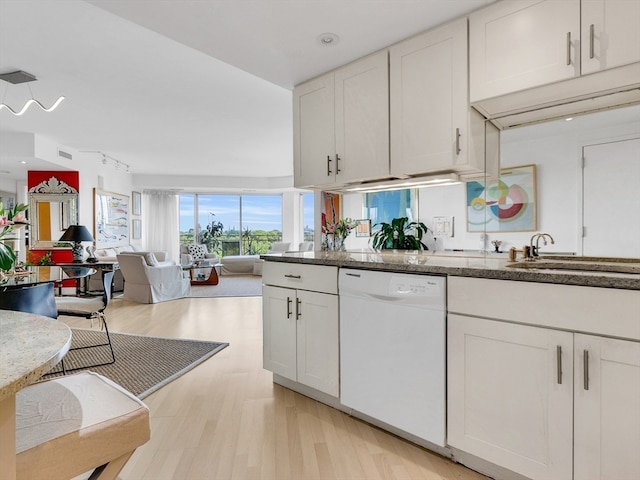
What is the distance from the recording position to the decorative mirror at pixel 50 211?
621cm

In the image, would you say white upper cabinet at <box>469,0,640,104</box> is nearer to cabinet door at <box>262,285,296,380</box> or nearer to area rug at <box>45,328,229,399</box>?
cabinet door at <box>262,285,296,380</box>

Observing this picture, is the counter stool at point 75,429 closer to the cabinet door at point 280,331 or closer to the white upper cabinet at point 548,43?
the cabinet door at point 280,331

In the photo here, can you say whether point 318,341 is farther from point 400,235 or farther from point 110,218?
point 110,218

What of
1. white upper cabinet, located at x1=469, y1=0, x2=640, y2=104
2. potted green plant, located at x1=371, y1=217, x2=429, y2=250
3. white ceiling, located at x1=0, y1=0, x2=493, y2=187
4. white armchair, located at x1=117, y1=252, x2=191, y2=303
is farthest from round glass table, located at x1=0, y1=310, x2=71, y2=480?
white armchair, located at x1=117, y1=252, x2=191, y2=303

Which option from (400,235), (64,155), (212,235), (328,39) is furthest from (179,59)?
(212,235)

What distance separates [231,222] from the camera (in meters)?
10.5

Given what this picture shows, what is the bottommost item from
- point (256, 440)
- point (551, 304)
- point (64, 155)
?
point (256, 440)

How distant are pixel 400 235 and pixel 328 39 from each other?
→ 1406 mm

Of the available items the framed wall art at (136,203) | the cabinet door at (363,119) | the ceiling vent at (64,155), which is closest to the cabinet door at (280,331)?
the cabinet door at (363,119)

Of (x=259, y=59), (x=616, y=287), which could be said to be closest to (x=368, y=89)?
(x=259, y=59)

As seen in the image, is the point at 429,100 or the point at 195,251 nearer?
the point at 429,100

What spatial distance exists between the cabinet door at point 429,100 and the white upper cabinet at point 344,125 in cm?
9

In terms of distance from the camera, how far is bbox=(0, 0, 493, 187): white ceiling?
1942mm

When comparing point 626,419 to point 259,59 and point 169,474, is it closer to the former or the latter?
point 169,474
